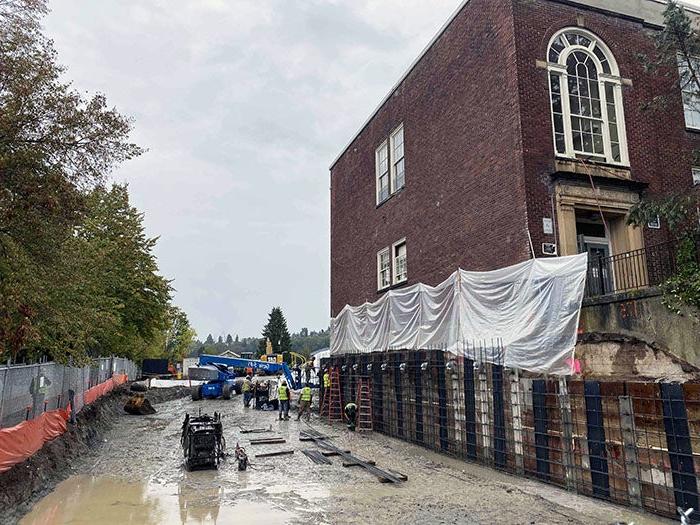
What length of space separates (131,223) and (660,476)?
97.0ft

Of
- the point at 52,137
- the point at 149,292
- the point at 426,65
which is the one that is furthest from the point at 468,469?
the point at 149,292

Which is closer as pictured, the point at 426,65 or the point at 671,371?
the point at 671,371

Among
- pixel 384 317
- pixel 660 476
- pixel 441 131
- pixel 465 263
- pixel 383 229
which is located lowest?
pixel 660 476

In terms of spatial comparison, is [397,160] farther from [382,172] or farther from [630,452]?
[630,452]

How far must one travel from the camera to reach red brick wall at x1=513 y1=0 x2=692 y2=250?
13.8 m

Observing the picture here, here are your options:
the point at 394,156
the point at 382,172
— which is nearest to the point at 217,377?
the point at 382,172

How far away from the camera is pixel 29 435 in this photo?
1112 centimetres

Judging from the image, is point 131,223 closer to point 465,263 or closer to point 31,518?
point 465,263

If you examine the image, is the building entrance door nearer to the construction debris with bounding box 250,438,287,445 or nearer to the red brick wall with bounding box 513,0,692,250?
the red brick wall with bounding box 513,0,692,250

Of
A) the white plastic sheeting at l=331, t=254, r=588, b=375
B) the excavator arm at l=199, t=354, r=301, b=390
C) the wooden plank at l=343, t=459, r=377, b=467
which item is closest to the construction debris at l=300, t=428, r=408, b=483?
the wooden plank at l=343, t=459, r=377, b=467

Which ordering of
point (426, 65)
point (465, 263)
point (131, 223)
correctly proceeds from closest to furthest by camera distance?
point (465, 263) → point (426, 65) → point (131, 223)

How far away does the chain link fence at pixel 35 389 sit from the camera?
33.3 feet

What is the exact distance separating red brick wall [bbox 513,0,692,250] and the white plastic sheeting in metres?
2.09

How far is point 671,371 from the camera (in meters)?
9.25
